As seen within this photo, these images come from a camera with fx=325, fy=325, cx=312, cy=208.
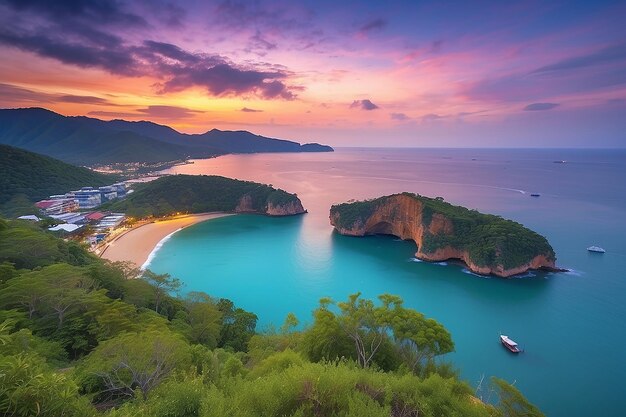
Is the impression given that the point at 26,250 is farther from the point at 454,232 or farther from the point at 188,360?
the point at 454,232

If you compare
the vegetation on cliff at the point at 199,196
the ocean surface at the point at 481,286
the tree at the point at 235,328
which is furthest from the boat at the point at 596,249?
the vegetation on cliff at the point at 199,196

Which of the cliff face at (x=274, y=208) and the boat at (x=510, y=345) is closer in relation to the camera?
the boat at (x=510, y=345)

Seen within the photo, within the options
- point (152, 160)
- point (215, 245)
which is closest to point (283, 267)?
point (215, 245)

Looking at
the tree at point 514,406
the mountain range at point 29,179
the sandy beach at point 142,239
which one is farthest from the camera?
the mountain range at point 29,179

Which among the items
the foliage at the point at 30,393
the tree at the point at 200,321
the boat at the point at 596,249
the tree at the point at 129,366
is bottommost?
the boat at the point at 596,249

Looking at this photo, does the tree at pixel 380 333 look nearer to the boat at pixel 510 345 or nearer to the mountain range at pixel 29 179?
the boat at pixel 510 345

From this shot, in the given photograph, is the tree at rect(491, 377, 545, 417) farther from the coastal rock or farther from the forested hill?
the forested hill

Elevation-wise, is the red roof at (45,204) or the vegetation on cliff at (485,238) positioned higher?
the vegetation on cliff at (485,238)

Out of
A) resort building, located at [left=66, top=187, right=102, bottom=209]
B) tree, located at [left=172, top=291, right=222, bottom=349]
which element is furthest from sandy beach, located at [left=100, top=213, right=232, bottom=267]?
resort building, located at [left=66, top=187, right=102, bottom=209]
